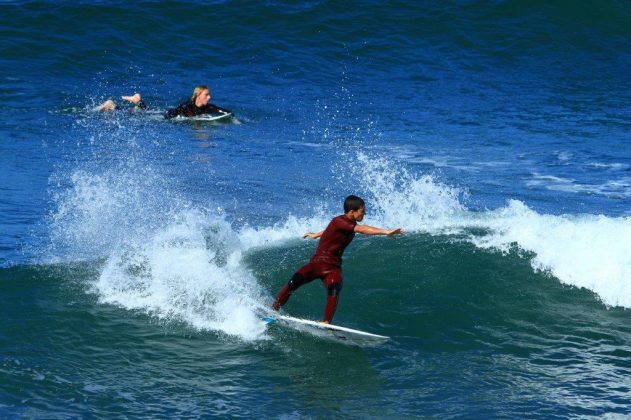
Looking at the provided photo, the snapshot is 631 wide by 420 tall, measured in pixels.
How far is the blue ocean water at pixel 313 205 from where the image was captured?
9.32m

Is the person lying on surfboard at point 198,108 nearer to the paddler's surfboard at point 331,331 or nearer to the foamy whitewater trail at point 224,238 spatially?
the foamy whitewater trail at point 224,238

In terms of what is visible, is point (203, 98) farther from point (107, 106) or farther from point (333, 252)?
point (333, 252)

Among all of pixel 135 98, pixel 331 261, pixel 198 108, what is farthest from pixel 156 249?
pixel 135 98

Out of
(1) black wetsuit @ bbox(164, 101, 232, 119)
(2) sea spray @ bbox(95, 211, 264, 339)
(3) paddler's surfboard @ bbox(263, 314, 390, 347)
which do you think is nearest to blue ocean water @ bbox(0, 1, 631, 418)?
(2) sea spray @ bbox(95, 211, 264, 339)

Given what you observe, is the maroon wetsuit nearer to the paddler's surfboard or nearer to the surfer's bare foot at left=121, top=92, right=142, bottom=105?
the paddler's surfboard

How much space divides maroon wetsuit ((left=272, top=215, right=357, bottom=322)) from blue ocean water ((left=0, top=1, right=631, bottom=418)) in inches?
23.7

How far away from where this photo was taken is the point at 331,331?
9797 mm

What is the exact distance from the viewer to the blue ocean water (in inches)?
367

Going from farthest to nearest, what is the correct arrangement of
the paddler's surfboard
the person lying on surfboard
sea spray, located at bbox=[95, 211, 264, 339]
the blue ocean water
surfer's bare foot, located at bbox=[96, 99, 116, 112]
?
1. surfer's bare foot, located at bbox=[96, 99, 116, 112]
2. the person lying on surfboard
3. sea spray, located at bbox=[95, 211, 264, 339]
4. the paddler's surfboard
5. the blue ocean water

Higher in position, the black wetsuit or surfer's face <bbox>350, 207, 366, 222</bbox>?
the black wetsuit

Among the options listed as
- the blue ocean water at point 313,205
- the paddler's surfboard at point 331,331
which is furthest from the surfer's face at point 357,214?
the blue ocean water at point 313,205

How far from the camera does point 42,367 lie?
9352mm

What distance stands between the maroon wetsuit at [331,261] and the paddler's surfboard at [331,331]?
13 centimetres

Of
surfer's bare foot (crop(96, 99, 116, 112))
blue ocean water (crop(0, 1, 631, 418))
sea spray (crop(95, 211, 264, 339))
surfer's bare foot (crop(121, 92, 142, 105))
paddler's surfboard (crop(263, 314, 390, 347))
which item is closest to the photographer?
blue ocean water (crop(0, 1, 631, 418))
